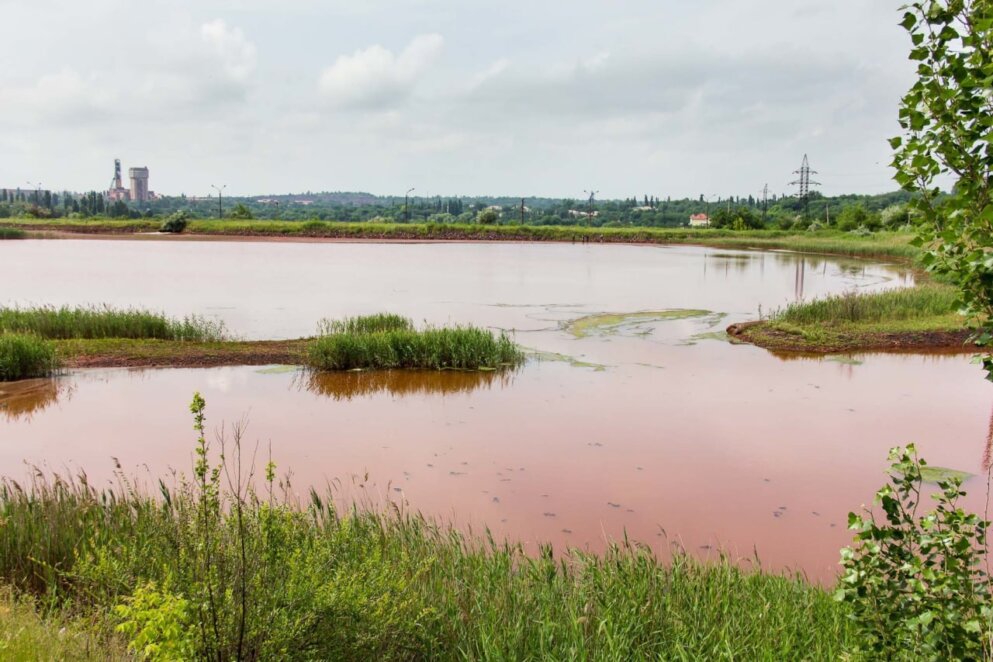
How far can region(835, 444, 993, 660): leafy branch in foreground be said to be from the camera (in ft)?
7.47

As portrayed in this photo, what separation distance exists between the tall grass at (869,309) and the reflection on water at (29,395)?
1289 centimetres

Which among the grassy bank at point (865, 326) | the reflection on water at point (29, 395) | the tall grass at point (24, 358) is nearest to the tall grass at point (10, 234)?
the tall grass at point (24, 358)

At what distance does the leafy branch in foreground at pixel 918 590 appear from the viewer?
2275 millimetres

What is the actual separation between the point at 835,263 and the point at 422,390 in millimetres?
29124

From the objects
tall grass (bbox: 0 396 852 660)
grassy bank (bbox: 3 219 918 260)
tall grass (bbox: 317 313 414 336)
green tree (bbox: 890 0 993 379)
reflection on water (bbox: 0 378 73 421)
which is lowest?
reflection on water (bbox: 0 378 73 421)

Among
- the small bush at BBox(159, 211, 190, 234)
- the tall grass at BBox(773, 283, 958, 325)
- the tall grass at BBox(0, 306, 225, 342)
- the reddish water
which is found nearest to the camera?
the reddish water

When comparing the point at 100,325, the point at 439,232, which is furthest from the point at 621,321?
the point at 439,232

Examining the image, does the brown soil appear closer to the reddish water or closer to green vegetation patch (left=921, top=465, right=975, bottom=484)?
the reddish water

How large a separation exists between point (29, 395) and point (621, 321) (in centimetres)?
1140

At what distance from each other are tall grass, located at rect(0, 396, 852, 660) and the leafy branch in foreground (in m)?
0.57

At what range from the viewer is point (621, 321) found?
663 inches

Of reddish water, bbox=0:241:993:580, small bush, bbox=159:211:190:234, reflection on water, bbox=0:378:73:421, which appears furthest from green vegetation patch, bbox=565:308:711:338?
small bush, bbox=159:211:190:234

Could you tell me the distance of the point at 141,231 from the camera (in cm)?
5294

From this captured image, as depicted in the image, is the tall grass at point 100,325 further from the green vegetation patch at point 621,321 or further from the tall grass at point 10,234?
the tall grass at point 10,234
